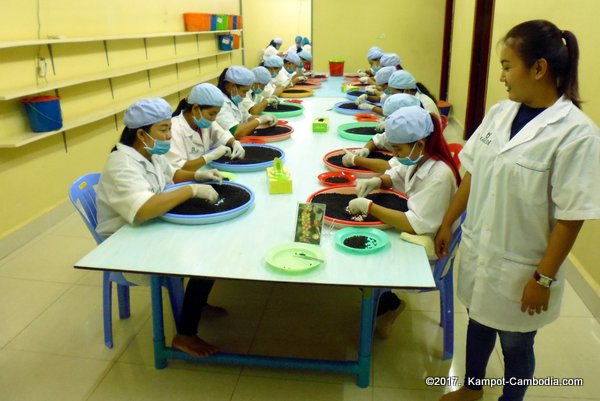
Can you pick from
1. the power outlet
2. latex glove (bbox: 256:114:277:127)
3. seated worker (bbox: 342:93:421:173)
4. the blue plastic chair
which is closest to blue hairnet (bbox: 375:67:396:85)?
latex glove (bbox: 256:114:277:127)

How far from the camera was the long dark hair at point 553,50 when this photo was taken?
1161 mm

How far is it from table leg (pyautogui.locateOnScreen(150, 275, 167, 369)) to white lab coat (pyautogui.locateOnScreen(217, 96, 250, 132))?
129 centimetres

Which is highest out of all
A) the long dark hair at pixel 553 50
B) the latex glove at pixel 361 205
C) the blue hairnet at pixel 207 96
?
the long dark hair at pixel 553 50

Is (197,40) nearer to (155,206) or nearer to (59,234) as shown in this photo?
(59,234)

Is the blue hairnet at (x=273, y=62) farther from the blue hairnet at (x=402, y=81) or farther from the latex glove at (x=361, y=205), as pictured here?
the latex glove at (x=361, y=205)

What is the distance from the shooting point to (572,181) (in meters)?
1.15

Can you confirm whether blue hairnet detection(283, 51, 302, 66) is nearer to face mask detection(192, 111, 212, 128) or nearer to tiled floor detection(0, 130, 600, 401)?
face mask detection(192, 111, 212, 128)

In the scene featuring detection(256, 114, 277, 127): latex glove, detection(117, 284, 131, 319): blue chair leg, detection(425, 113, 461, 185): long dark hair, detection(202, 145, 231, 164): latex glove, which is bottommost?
detection(117, 284, 131, 319): blue chair leg

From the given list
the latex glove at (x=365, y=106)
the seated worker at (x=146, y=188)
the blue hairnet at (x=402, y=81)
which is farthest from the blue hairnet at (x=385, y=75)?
the seated worker at (x=146, y=188)

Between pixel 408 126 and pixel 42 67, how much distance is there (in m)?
2.70

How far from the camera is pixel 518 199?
1.27 metres

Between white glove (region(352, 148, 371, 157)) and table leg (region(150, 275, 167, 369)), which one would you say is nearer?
table leg (region(150, 275, 167, 369))

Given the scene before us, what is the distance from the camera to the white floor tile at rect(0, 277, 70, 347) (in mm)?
2162

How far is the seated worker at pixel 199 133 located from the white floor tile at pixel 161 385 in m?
0.95
